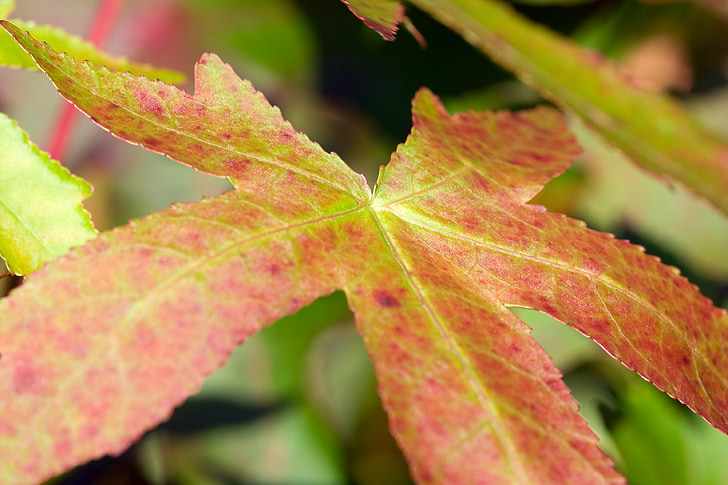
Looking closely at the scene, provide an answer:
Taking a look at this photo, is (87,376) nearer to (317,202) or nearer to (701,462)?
(317,202)

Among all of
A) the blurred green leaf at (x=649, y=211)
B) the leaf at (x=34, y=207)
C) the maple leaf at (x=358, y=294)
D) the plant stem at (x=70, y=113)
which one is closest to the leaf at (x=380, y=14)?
the maple leaf at (x=358, y=294)

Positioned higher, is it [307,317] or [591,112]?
[591,112]

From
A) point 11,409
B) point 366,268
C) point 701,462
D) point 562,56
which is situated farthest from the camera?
point 701,462

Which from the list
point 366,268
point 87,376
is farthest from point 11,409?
point 366,268

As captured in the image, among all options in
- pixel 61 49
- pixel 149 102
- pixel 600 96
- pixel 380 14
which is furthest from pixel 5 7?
pixel 600 96

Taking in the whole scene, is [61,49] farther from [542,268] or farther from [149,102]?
[542,268]

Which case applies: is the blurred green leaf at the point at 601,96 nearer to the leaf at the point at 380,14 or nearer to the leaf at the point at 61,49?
the leaf at the point at 380,14
